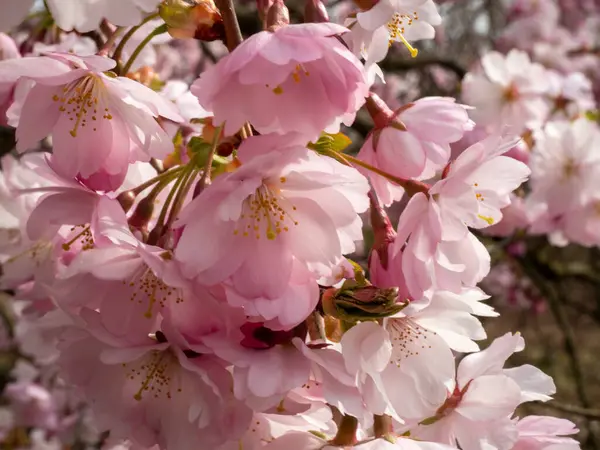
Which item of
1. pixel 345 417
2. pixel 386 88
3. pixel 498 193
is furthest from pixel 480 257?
pixel 386 88

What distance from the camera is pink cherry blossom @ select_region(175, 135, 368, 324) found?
79 cm

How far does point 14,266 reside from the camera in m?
1.37

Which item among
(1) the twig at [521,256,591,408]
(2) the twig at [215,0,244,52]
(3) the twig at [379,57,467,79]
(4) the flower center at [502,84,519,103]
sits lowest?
(1) the twig at [521,256,591,408]

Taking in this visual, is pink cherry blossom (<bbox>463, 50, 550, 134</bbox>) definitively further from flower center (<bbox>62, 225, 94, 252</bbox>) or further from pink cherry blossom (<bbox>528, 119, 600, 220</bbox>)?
flower center (<bbox>62, 225, 94, 252</bbox>)

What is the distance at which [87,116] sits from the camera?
3.17ft

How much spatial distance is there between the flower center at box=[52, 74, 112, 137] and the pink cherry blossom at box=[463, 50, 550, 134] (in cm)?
204

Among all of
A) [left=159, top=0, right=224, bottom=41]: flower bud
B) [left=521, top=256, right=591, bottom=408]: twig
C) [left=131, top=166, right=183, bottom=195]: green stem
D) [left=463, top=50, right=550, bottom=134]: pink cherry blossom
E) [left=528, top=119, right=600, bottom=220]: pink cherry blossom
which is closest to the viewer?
[left=159, top=0, right=224, bottom=41]: flower bud

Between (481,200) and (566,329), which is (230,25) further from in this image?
(566,329)

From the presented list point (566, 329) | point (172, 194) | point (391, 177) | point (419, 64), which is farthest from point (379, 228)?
point (566, 329)

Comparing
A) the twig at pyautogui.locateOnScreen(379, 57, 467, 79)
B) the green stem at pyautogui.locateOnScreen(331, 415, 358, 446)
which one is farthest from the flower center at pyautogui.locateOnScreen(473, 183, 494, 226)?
the twig at pyautogui.locateOnScreen(379, 57, 467, 79)

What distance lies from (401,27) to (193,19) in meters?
0.37

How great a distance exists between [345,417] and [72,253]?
0.47m

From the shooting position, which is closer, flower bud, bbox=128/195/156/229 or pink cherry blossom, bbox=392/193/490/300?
pink cherry blossom, bbox=392/193/490/300

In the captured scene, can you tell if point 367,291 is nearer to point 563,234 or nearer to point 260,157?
point 260,157
